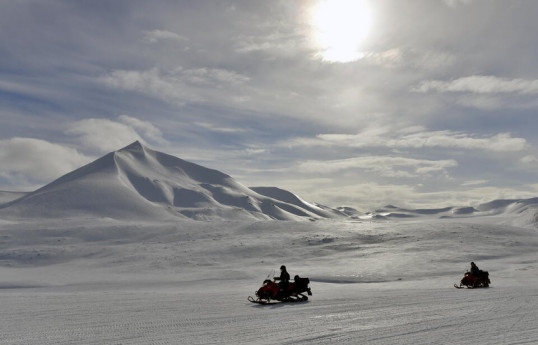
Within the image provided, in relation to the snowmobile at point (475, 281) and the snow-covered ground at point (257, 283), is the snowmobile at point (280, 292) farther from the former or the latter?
the snowmobile at point (475, 281)

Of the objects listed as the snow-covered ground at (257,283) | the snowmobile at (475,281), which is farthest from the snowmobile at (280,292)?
the snowmobile at (475,281)

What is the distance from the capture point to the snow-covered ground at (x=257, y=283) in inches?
471

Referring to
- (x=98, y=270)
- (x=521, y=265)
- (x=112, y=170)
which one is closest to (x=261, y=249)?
(x=98, y=270)

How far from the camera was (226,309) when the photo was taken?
16891 mm

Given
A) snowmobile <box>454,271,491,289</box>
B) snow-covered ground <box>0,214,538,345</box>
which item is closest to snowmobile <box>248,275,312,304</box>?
snow-covered ground <box>0,214,538,345</box>

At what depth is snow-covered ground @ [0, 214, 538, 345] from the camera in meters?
12.0

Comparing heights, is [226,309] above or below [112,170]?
below

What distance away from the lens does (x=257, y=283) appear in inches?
1200

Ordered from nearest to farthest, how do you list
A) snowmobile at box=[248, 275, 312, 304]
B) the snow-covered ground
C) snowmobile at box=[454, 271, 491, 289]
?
the snow-covered ground, snowmobile at box=[248, 275, 312, 304], snowmobile at box=[454, 271, 491, 289]

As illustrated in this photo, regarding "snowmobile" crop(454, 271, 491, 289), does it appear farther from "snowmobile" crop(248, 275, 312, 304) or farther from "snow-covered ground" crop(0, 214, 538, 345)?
"snowmobile" crop(248, 275, 312, 304)

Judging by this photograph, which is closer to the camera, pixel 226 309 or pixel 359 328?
pixel 359 328

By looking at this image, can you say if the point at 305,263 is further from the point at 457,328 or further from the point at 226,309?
the point at 457,328

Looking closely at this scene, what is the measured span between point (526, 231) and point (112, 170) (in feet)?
576

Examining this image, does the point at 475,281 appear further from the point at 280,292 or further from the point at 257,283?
the point at 257,283
